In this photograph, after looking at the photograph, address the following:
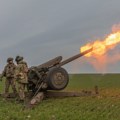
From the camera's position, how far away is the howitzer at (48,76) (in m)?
25.8

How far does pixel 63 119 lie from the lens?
17.5 metres

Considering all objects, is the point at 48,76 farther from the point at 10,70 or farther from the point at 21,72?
the point at 10,70

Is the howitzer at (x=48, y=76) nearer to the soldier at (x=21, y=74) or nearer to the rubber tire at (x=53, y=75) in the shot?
the rubber tire at (x=53, y=75)

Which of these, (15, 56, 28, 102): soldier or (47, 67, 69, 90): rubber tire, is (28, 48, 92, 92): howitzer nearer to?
(47, 67, 69, 90): rubber tire

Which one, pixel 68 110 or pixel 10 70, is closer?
pixel 68 110

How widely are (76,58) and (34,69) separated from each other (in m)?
3.24

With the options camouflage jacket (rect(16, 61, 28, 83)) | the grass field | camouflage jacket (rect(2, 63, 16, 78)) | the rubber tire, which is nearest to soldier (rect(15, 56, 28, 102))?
camouflage jacket (rect(16, 61, 28, 83))

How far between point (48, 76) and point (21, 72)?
1574 millimetres

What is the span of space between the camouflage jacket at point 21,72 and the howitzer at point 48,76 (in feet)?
4.12

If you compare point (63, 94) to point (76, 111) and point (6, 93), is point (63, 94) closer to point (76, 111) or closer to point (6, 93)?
point (6, 93)

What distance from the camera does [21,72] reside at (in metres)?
25.0

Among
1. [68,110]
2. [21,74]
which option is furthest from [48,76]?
[68,110]

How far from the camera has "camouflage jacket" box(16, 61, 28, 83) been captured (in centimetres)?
2494

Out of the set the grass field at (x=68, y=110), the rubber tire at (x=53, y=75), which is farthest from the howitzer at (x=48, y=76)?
the grass field at (x=68, y=110)
